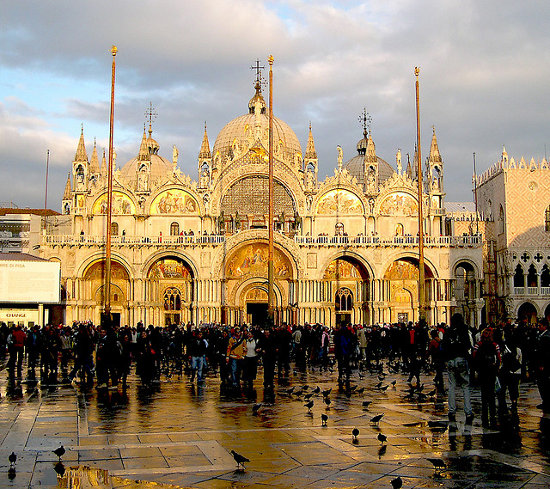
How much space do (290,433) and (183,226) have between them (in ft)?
142

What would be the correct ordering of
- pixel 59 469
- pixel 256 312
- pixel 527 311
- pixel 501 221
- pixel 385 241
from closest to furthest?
pixel 59 469, pixel 385 241, pixel 256 312, pixel 527 311, pixel 501 221

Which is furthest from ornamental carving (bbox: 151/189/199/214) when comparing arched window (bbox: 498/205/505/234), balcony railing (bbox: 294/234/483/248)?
arched window (bbox: 498/205/505/234)

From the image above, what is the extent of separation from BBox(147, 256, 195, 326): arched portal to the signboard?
900 centimetres

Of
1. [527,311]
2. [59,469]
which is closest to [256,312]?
[527,311]

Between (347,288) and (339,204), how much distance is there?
21.0ft

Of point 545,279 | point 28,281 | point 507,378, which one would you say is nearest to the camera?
point 507,378

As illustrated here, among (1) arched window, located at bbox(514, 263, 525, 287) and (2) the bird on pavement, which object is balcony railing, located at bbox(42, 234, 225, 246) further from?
(2) the bird on pavement

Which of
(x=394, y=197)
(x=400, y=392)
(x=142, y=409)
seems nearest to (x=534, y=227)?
(x=394, y=197)

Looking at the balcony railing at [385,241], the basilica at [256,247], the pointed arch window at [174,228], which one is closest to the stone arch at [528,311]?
the basilica at [256,247]

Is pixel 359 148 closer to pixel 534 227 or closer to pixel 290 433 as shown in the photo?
pixel 534 227

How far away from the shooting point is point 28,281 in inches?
1809

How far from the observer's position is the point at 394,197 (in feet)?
185

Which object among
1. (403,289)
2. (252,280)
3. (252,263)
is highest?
(252,263)

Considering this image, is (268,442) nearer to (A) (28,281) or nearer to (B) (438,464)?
(B) (438,464)
